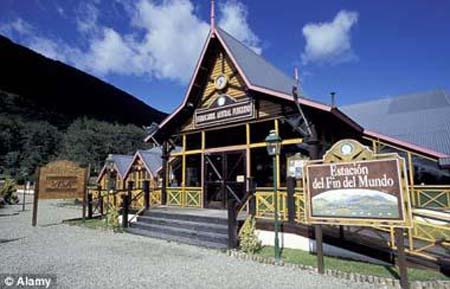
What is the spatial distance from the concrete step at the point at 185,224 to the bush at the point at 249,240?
1082 mm

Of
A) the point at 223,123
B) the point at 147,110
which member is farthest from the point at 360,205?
the point at 147,110

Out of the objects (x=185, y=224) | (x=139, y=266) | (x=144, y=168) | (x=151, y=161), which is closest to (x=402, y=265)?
(x=139, y=266)

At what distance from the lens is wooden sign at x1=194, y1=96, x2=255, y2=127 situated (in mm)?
12617

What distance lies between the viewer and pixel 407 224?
20.6ft

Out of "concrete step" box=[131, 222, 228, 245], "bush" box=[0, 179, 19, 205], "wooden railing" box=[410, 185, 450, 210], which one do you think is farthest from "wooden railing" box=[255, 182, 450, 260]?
"bush" box=[0, 179, 19, 205]

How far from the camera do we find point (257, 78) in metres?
13.1

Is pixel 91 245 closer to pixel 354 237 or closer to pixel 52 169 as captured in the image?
pixel 52 169

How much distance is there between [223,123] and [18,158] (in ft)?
218

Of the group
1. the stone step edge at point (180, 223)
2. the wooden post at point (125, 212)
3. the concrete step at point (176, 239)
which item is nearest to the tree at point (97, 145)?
the wooden post at point (125, 212)

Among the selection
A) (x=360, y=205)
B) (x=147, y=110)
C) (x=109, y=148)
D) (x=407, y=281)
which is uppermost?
(x=147, y=110)

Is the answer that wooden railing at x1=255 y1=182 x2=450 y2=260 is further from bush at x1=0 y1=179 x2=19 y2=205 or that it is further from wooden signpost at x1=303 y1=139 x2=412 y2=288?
bush at x1=0 y1=179 x2=19 y2=205

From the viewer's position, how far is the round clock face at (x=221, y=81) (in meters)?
13.6

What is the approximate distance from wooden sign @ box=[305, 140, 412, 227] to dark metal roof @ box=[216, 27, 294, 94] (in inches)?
212

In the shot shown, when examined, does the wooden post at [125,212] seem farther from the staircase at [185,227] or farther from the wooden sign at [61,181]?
the wooden sign at [61,181]
